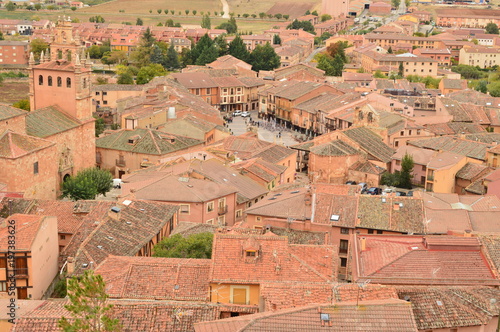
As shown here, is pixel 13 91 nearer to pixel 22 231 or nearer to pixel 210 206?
pixel 210 206

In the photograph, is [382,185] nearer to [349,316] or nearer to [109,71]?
[349,316]

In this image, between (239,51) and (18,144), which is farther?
(239,51)

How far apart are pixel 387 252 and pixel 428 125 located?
46.2 meters

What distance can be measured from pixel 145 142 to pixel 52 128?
8.23m

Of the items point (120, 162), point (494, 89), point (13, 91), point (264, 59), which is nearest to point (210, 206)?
point (120, 162)

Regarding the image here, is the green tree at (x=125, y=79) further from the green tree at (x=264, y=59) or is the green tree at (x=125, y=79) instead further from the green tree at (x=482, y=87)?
the green tree at (x=482, y=87)

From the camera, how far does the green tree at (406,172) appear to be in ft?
170

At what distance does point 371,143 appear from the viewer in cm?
5816

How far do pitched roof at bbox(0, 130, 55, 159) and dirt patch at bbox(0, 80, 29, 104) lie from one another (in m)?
56.5

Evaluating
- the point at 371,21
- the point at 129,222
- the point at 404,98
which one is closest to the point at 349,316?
the point at 129,222

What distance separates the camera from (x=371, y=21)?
591 feet

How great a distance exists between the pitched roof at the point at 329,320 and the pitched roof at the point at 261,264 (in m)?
3.60

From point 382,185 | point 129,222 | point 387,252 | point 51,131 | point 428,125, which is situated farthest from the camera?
point 428,125

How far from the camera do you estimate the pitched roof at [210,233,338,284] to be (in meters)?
22.0
